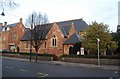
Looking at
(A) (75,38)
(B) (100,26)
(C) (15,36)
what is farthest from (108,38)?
(C) (15,36)

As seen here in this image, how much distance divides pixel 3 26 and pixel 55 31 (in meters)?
36.3

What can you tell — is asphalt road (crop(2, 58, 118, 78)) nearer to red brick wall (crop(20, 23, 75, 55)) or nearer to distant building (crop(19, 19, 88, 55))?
distant building (crop(19, 19, 88, 55))

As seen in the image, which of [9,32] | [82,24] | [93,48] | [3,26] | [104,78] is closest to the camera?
[104,78]

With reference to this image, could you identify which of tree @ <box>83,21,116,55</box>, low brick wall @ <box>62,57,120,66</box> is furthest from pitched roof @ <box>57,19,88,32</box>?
tree @ <box>83,21,116,55</box>

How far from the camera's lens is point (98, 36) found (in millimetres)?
32875

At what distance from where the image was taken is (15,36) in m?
73.6

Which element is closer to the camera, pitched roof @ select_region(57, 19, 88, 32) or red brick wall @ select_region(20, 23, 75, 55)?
red brick wall @ select_region(20, 23, 75, 55)

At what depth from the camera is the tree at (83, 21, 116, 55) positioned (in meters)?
32.6

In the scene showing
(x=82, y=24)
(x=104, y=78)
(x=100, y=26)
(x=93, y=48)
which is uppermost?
(x=82, y=24)

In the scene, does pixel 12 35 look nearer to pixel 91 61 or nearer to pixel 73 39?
pixel 73 39

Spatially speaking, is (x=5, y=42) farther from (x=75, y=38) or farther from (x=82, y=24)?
(x=75, y=38)

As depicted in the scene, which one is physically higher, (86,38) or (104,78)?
(86,38)

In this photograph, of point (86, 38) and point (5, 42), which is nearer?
point (86, 38)

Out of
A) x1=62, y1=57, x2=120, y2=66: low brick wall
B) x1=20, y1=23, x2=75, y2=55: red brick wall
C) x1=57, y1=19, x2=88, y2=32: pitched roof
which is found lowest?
x1=62, y1=57, x2=120, y2=66: low brick wall
